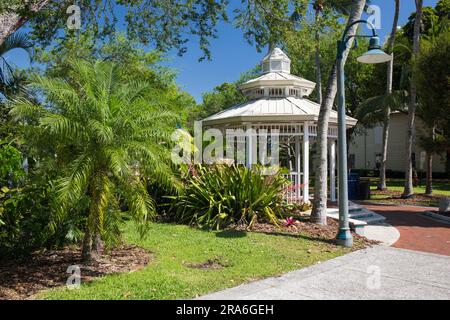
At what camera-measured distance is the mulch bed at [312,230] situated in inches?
356

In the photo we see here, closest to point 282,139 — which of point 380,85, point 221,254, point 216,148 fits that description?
point 216,148

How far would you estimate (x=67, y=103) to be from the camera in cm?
607

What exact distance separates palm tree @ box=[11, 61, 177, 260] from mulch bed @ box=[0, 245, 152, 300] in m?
0.46

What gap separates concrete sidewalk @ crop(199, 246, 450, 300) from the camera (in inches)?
215

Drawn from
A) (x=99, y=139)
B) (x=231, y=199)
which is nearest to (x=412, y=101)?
(x=231, y=199)

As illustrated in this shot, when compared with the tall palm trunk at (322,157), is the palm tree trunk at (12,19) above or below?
above

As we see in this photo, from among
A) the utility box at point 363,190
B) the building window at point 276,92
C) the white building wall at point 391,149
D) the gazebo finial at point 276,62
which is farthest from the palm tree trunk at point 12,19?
the white building wall at point 391,149

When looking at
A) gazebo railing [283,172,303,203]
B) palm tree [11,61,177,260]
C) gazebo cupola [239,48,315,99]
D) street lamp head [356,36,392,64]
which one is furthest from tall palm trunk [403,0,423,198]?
palm tree [11,61,177,260]

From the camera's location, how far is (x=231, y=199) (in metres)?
10.4

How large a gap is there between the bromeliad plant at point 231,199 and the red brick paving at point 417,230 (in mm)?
3287

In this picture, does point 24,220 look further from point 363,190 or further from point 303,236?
point 363,190

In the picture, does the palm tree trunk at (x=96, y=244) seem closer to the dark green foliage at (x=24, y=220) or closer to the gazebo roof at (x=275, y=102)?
the dark green foliage at (x=24, y=220)
